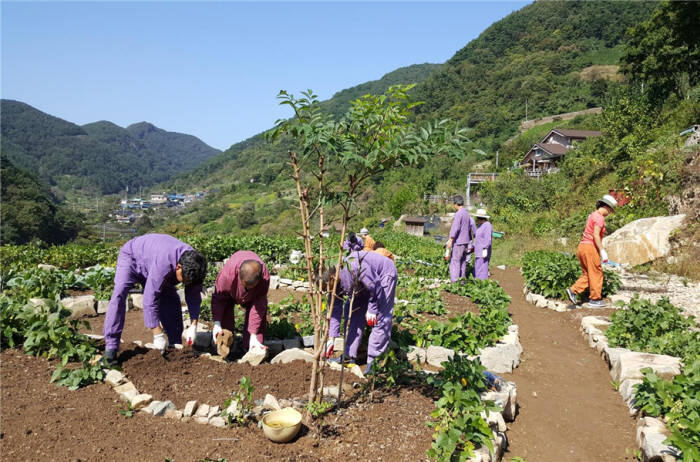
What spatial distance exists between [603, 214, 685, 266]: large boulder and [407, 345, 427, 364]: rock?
7382 millimetres

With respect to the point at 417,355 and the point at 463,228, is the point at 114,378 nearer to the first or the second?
the point at 417,355

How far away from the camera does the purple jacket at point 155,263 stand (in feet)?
12.3

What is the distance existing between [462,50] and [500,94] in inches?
1306

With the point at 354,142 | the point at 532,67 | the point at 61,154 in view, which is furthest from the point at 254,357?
the point at 61,154

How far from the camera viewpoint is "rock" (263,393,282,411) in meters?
2.98

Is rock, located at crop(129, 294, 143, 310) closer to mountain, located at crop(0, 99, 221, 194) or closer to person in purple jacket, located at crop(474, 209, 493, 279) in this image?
person in purple jacket, located at crop(474, 209, 493, 279)

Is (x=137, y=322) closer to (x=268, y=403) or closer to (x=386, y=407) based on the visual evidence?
(x=268, y=403)

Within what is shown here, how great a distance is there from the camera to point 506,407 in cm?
359

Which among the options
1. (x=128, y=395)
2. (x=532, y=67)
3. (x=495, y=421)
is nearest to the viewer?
(x=128, y=395)

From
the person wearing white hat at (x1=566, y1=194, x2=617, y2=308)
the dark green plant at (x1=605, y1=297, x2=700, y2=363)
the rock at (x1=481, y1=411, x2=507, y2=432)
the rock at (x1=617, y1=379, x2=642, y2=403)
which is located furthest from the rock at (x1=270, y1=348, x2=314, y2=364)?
the person wearing white hat at (x1=566, y1=194, x2=617, y2=308)

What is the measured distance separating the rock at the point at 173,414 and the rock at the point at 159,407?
2 cm

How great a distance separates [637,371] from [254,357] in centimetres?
385

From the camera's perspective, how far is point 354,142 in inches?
104

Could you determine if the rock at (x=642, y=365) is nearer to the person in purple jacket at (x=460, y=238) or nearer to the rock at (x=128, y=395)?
the person in purple jacket at (x=460, y=238)
